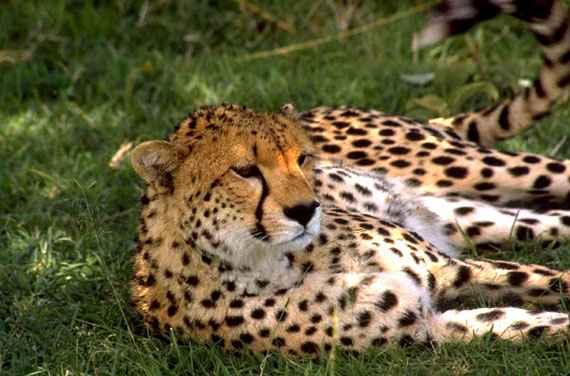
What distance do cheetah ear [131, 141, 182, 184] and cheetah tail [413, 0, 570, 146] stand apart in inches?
30.5

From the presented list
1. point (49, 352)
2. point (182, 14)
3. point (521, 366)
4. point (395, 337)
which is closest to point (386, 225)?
point (395, 337)

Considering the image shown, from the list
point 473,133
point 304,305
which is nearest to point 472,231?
point 473,133

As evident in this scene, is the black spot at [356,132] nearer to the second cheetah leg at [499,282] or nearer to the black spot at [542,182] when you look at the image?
the black spot at [542,182]

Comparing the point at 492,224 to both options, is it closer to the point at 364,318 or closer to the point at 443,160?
the point at 443,160

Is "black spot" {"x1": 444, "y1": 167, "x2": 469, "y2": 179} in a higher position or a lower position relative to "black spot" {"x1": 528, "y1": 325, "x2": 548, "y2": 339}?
higher

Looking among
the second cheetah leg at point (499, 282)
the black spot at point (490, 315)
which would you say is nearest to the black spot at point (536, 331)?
the black spot at point (490, 315)

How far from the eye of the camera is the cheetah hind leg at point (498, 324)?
3.66 m

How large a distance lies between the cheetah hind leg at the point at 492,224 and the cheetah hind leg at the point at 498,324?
2.47 feet

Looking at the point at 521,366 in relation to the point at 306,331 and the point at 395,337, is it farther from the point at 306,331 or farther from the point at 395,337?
the point at 306,331

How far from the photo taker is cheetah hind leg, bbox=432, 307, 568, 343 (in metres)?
3.66

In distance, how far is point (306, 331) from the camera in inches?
143

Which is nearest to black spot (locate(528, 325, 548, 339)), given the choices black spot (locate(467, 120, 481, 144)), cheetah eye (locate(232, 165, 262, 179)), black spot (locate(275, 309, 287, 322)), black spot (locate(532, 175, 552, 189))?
black spot (locate(275, 309, 287, 322))

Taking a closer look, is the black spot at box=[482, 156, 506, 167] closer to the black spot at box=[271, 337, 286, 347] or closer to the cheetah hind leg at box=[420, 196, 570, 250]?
the cheetah hind leg at box=[420, 196, 570, 250]

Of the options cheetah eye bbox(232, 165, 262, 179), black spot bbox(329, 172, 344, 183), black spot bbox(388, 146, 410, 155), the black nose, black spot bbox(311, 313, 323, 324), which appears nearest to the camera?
the black nose
